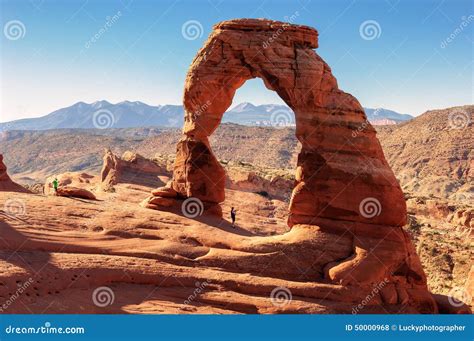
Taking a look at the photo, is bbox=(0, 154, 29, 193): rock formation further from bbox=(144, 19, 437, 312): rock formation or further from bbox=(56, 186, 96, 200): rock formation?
bbox=(144, 19, 437, 312): rock formation

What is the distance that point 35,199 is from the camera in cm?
2178

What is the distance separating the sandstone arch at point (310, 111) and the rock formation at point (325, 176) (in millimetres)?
37

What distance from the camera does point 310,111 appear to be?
68.7 ft

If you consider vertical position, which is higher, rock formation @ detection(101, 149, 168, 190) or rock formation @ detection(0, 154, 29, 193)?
rock formation @ detection(101, 149, 168, 190)

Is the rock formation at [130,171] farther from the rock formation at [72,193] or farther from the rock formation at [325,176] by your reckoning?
the rock formation at [325,176]

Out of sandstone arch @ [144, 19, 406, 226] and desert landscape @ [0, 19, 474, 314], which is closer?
desert landscape @ [0, 19, 474, 314]

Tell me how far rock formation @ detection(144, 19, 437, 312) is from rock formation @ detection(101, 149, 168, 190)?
2158 centimetres

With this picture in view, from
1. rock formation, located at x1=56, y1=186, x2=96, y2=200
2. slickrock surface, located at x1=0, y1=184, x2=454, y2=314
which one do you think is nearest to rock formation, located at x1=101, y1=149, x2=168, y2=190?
rock formation, located at x1=56, y1=186, x2=96, y2=200

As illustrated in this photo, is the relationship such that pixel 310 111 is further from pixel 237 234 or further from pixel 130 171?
pixel 130 171

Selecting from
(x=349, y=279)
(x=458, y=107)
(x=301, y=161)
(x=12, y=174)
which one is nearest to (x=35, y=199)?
(x=301, y=161)

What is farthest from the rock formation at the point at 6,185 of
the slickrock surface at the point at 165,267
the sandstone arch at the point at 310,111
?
the sandstone arch at the point at 310,111

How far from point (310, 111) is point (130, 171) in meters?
26.9

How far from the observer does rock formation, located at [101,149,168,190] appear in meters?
43.2

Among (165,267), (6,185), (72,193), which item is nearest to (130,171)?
(6,185)
